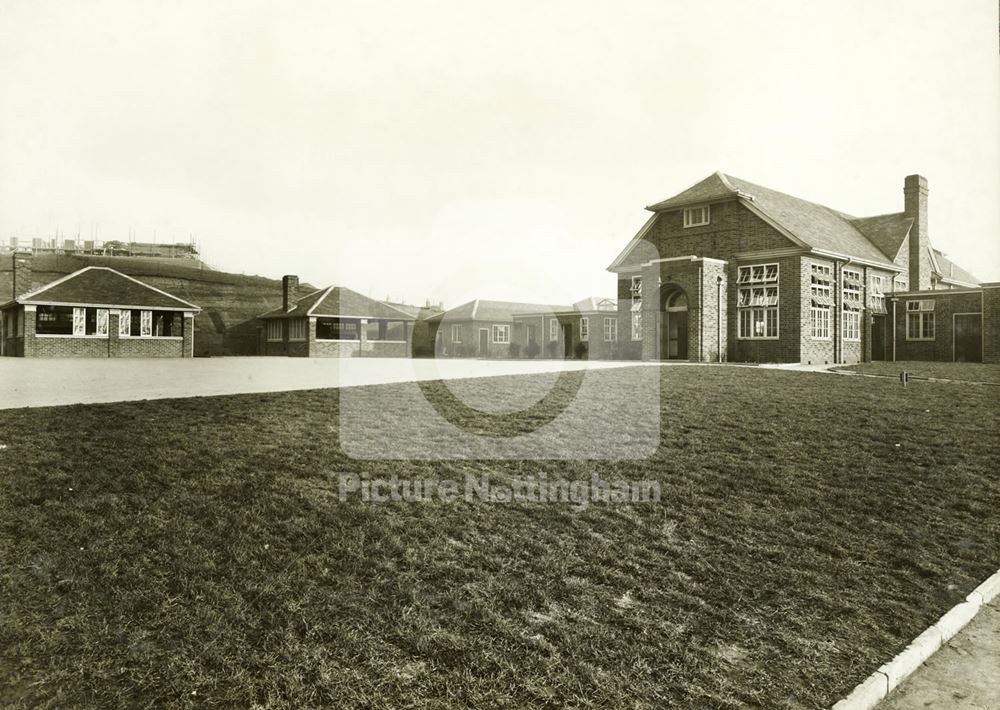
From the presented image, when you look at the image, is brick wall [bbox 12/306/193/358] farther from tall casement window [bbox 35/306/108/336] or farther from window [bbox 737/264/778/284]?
window [bbox 737/264/778/284]

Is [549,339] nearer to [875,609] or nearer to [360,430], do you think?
[360,430]

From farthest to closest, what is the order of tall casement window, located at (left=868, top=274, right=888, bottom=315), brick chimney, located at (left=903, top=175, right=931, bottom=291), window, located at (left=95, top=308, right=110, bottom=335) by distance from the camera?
1. brick chimney, located at (left=903, top=175, right=931, bottom=291)
2. window, located at (left=95, top=308, right=110, bottom=335)
3. tall casement window, located at (left=868, top=274, right=888, bottom=315)

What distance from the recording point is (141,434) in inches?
321

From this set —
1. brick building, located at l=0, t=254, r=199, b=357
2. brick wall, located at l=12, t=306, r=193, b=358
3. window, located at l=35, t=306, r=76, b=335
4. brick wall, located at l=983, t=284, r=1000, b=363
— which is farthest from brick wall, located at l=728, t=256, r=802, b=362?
window, located at l=35, t=306, r=76, b=335

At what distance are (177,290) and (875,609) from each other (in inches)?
3014

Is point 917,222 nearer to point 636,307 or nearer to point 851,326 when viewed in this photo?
point 851,326

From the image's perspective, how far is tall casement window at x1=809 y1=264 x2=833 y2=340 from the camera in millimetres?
27411

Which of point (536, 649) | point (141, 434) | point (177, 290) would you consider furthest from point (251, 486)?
point (177, 290)

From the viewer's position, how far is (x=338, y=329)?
43.7 m

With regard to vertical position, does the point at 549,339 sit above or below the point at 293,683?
above

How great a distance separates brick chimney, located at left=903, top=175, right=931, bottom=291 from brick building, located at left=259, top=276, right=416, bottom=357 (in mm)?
31872

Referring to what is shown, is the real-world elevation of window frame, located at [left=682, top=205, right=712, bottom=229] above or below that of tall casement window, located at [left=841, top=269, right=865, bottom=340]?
above

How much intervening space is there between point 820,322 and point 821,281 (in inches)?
73.5

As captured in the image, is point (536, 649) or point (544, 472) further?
point (544, 472)
